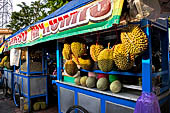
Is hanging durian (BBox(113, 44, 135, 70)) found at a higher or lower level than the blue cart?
higher

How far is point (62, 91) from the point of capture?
326cm

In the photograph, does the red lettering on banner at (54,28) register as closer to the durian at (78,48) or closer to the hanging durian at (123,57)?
the durian at (78,48)

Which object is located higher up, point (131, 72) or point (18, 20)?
point (18, 20)

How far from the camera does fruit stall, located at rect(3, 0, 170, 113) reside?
1.67 metres

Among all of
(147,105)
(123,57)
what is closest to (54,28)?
(123,57)

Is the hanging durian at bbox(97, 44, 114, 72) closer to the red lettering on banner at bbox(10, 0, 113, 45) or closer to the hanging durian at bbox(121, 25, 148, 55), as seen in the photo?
the hanging durian at bbox(121, 25, 148, 55)

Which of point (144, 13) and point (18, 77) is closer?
point (144, 13)

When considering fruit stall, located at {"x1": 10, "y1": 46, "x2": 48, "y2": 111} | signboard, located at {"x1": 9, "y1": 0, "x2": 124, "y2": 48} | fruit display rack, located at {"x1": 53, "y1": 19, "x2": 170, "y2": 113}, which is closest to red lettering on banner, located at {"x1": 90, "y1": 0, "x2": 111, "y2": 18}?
signboard, located at {"x1": 9, "y1": 0, "x2": 124, "y2": 48}

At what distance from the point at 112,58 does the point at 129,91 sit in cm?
81

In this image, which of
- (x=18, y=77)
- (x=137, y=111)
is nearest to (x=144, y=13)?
(x=137, y=111)

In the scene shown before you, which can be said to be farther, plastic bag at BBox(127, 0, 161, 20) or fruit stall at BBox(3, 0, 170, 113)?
fruit stall at BBox(3, 0, 170, 113)

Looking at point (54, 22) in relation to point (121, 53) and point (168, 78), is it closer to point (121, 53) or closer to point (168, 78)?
point (121, 53)

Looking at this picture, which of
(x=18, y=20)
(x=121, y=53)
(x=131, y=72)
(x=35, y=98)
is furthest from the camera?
(x=18, y=20)

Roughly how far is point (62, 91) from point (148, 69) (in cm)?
211
